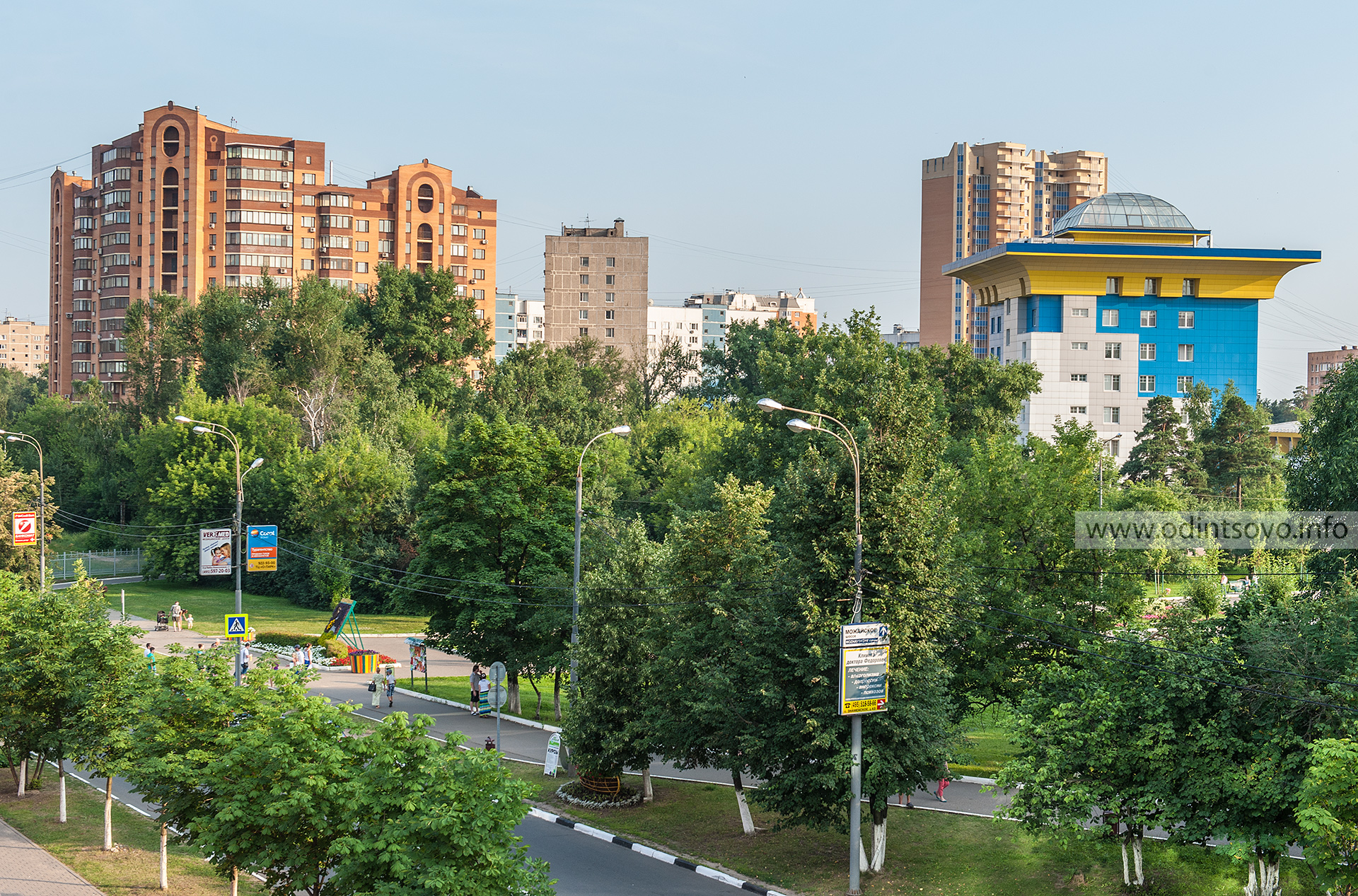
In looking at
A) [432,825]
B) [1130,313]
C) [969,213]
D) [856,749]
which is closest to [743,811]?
[856,749]

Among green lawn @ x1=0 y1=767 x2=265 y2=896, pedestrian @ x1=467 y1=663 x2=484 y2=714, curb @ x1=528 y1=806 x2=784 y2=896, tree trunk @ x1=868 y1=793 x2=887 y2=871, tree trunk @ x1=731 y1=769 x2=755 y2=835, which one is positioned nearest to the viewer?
green lawn @ x1=0 y1=767 x2=265 y2=896

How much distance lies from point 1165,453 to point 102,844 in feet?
211

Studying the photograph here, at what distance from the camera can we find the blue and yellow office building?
75.2 metres

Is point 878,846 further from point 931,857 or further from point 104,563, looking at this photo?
point 104,563

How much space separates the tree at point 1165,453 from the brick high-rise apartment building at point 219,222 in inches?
2956

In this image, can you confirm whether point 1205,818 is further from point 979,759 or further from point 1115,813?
point 979,759


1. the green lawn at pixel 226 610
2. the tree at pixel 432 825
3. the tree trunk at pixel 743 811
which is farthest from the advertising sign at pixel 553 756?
the green lawn at pixel 226 610

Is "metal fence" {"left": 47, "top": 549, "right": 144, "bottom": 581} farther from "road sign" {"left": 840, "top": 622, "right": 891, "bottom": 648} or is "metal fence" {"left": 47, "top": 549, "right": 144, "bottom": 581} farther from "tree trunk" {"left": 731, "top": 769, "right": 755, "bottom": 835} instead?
"road sign" {"left": 840, "top": 622, "right": 891, "bottom": 648}

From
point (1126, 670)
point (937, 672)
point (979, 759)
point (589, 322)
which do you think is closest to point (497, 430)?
point (979, 759)

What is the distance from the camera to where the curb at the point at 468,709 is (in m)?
36.7

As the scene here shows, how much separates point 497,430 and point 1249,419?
178 ft

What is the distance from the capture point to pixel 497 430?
131 ft

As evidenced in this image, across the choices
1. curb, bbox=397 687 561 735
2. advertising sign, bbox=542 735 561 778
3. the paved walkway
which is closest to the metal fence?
curb, bbox=397 687 561 735

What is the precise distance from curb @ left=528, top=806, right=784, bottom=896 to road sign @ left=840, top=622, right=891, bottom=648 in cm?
505
